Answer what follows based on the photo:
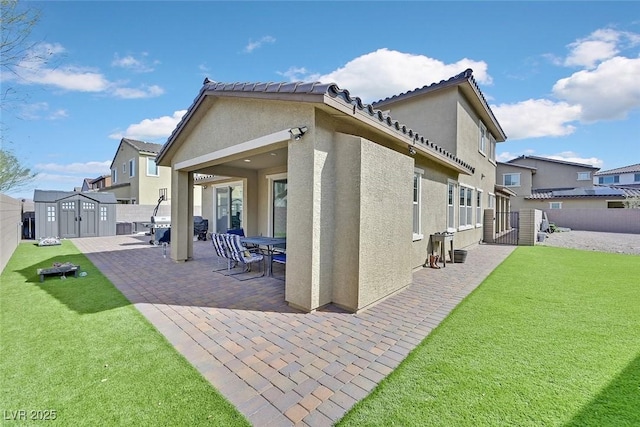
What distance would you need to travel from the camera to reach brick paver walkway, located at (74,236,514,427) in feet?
10.7

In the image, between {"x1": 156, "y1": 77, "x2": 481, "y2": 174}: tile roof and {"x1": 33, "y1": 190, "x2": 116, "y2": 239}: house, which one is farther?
{"x1": 33, "y1": 190, "x2": 116, "y2": 239}: house

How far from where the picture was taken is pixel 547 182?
1639 inches

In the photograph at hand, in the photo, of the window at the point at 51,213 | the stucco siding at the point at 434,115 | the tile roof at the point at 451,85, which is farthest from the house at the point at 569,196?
the window at the point at 51,213

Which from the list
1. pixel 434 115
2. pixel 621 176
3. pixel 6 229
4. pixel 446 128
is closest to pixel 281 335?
pixel 6 229

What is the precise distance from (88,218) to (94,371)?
67.5ft

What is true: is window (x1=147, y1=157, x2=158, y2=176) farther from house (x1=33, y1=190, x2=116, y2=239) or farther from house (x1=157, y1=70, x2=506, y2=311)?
house (x1=157, y1=70, x2=506, y2=311)

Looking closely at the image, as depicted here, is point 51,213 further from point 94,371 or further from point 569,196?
point 569,196

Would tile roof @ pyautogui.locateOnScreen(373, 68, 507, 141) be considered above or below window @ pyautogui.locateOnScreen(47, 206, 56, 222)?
above

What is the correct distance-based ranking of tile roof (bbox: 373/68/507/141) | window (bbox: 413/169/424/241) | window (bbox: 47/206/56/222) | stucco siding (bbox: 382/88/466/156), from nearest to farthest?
window (bbox: 413/169/424/241) → tile roof (bbox: 373/68/507/141) → stucco siding (bbox: 382/88/466/156) → window (bbox: 47/206/56/222)

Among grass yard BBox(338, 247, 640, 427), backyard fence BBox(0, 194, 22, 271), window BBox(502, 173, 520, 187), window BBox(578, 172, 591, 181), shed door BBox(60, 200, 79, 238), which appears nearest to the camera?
grass yard BBox(338, 247, 640, 427)

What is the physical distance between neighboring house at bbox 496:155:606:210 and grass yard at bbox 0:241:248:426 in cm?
4078

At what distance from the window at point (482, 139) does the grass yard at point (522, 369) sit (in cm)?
1180

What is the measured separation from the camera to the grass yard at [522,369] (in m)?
2.92

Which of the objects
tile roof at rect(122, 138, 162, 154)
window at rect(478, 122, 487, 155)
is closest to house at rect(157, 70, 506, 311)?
window at rect(478, 122, 487, 155)
